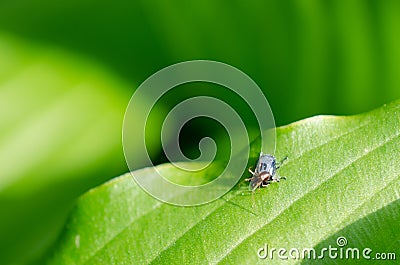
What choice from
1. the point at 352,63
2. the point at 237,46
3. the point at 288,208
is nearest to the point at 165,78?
the point at 237,46

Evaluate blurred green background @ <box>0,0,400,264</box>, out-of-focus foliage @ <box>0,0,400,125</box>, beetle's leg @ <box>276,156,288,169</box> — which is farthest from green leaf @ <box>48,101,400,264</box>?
out-of-focus foliage @ <box>0,0,400,125</box>

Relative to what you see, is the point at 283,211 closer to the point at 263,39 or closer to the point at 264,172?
the point at 264,172

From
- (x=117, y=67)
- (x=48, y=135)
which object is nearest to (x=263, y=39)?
(x=117, y=67)

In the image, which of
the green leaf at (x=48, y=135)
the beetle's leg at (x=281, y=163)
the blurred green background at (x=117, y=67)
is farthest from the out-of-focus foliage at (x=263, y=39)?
the beetle's leg at (x=281, y=163)

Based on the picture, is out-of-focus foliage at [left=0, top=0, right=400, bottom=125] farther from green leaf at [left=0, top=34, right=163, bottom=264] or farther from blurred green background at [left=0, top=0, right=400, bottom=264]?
green leaf at [left=0, top=34, right=163, bottom=264]

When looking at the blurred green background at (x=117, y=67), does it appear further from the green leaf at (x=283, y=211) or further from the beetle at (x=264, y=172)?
the beetle at (x=264, y=172)

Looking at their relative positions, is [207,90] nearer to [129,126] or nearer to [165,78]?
[165,78]
